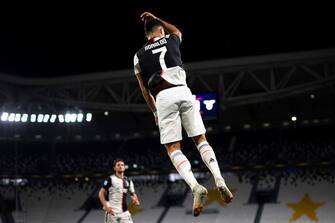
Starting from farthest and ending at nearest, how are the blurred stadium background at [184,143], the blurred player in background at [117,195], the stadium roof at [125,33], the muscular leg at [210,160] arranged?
the blurred stadium background at [184,143], the stadium roof at [125,33], the blurred player in background at [117,195], the muscular leg at [210,160]

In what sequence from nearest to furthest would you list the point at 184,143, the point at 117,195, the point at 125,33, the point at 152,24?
the point at 152,24 → the point at 117,195 → the point at 125,33 → the point at 184,143

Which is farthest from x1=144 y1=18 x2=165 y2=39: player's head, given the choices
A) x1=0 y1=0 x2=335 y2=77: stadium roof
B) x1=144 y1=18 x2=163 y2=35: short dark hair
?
x1=0 y1=0 x2=335 y2=77: stadium roof

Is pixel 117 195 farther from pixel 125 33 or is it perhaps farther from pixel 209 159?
pixel 125 33

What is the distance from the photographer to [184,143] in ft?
85.3

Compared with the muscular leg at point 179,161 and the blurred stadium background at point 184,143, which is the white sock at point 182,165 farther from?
the blurred stadium background at point 184,143

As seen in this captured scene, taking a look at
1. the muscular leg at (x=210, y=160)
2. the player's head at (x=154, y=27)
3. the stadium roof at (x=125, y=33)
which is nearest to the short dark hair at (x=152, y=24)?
the player's head at (x=154, y=27)

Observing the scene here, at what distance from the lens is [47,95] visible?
22375 mm

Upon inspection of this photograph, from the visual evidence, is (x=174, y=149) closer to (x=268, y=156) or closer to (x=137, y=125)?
(x=268, y=156)

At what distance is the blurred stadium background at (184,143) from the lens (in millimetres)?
20531

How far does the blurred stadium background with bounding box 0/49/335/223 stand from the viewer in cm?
2053

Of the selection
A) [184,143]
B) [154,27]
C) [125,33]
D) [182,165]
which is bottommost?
[182,165]

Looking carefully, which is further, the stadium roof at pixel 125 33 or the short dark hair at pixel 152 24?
the stadium roof at pixel 125 33

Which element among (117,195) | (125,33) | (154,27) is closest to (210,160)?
(154,27)

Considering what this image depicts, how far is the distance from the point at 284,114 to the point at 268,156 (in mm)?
3007
